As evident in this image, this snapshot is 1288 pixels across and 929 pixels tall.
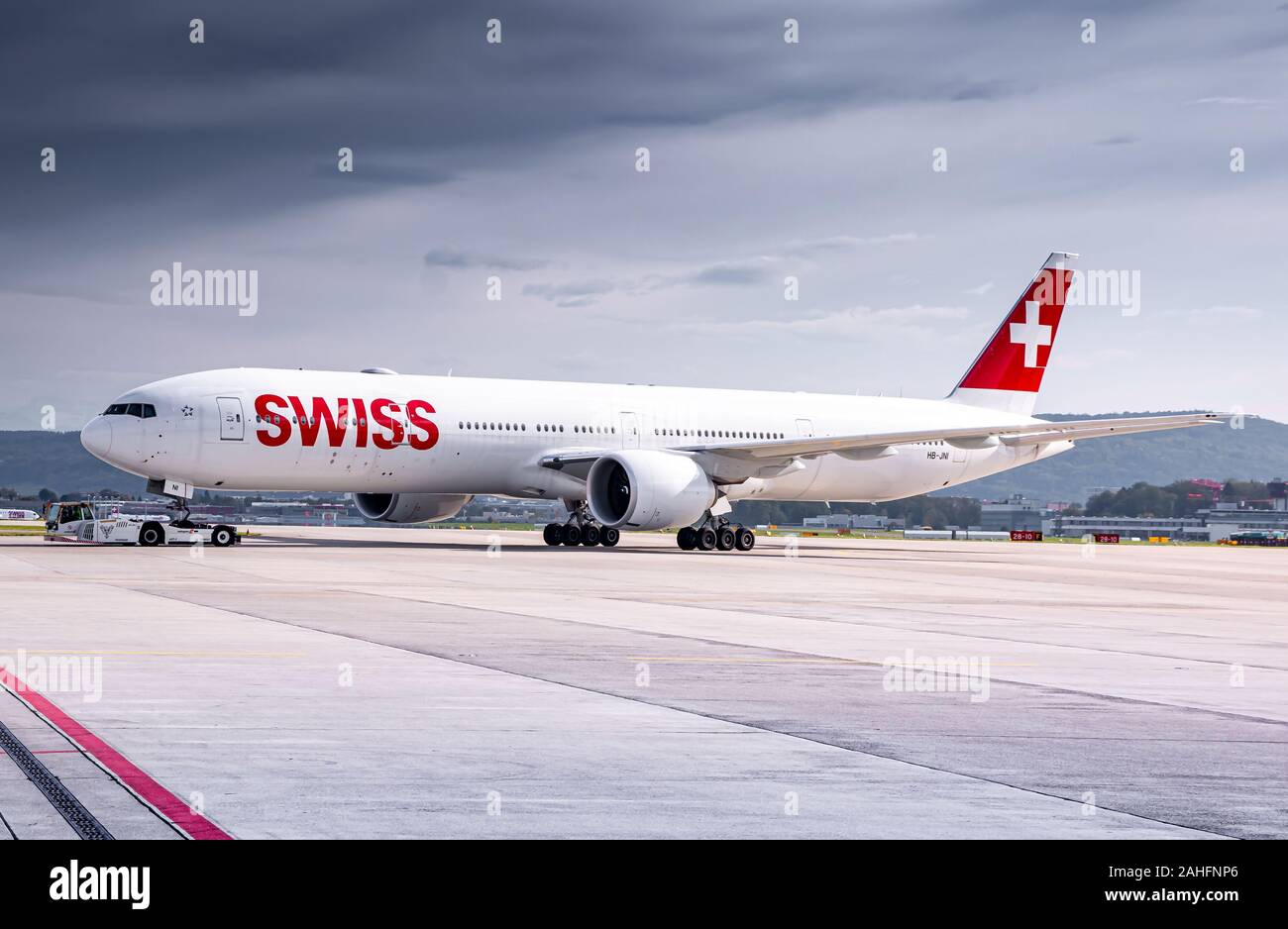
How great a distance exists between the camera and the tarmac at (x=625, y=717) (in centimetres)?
719

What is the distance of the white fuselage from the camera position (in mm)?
40250

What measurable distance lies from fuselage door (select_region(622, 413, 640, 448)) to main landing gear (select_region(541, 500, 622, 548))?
8.27ft

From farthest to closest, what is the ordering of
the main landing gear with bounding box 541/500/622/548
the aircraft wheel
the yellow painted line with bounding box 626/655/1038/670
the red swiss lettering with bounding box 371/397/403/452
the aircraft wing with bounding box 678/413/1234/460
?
the main landing gear with bounding box 541/500/622/548, the aircraft wing with bounding box 678/413/1234/460, the aircraft wheel, the red swiss lettering with bounding box 371/397/403/452, the yellow painted line with bounding box 626/655/1038/670

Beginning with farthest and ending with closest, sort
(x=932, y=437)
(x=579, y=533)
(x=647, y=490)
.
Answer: (x=579, y=533)
(x=932, y=437)
(x=647, y=490)

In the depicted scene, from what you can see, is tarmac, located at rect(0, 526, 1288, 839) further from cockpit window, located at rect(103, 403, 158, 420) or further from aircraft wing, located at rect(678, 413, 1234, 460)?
aircraft wing, located at rect(678, 413, 1234, 460)

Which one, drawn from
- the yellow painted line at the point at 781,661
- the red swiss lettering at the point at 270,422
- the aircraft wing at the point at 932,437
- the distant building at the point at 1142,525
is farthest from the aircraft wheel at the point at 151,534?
the distant building at the point at 1142,525

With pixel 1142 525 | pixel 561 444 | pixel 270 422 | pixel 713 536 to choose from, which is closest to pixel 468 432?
pixel 561 444

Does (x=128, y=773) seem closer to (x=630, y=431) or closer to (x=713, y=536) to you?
(x=713, y=536)

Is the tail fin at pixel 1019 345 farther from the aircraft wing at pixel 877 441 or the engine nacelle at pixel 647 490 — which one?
the engine nacelle at pixel 647 490

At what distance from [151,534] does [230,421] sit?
505 centimetres

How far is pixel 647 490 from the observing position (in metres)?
42.3

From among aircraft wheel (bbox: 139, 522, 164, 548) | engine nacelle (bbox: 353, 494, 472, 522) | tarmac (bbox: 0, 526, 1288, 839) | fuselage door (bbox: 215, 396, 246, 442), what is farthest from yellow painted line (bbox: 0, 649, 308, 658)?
engine nacelle (bbox: 353, 494, 472, 522)

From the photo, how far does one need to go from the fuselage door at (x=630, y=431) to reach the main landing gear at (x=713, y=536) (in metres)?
3.18
